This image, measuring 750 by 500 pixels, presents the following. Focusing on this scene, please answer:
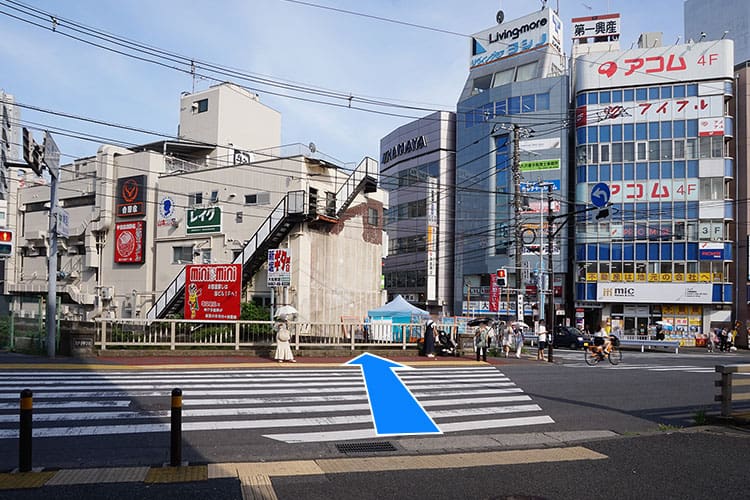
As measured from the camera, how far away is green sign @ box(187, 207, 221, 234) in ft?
118

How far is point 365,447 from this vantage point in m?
8.89

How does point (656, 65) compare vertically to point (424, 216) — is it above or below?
above

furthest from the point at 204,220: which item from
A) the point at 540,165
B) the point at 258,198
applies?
the point at 540,165

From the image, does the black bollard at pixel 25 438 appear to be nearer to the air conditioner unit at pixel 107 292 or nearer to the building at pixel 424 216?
the air conditioner unit at pixel 107 292

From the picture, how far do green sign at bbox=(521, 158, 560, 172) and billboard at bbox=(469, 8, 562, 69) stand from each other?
36.1ft

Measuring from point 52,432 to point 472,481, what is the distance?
6262mm

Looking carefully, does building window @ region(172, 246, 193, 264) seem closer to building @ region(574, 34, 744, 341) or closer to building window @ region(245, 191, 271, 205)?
building window @ region(245, 191, 271, 205)

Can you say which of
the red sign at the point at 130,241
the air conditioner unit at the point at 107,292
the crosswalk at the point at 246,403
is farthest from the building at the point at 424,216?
the crosswalk at the point at 246,403

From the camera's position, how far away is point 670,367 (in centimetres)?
2494

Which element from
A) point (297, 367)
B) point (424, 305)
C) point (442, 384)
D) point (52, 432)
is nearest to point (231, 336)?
point (297, 367)

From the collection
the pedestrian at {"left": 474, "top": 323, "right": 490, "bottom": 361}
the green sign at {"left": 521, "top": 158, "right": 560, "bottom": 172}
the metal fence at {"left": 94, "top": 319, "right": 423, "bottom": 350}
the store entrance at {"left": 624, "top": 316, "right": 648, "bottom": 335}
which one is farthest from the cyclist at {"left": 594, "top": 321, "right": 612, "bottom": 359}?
the green sign at {"left": 521, "top": 158, "right": 560, "bottom": 172}

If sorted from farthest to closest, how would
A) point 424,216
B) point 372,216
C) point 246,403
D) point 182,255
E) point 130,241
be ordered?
point 424,216, point 130,241, point 372,216, point 182,255, point 246,403

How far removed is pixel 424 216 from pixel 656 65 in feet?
91.6
